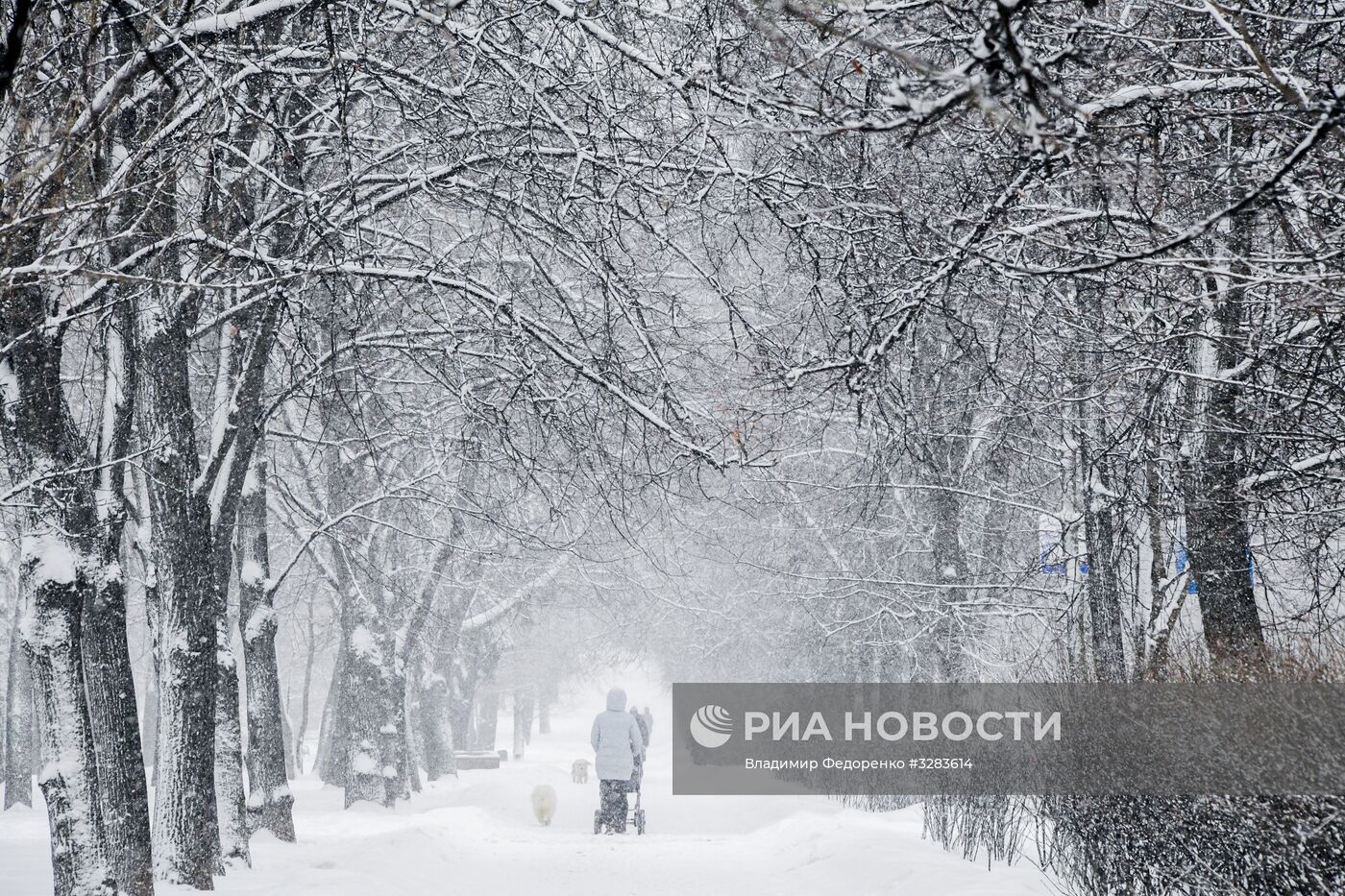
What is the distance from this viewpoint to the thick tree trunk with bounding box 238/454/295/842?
12836mm

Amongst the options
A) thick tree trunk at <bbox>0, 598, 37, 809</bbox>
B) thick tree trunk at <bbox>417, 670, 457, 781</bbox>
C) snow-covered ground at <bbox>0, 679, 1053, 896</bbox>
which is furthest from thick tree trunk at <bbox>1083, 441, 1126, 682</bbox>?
thick tree trunk at <bbox>417, 670, 457, 781</bbox>

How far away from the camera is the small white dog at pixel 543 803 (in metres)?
19.5

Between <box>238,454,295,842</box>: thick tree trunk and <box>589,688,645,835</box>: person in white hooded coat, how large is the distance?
13.9 ft

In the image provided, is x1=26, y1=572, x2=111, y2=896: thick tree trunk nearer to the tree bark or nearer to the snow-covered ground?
the tree bark

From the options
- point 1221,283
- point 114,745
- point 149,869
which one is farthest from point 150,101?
point 1221,283

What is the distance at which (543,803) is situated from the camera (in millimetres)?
19547

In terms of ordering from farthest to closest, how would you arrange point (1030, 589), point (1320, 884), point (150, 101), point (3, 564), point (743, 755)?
1. point (743, 755)
2. point (3, 564)
3. point (1030, 589)
4. point (150, 101)
5. point (1320, 884)

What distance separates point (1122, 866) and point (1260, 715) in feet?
6.18

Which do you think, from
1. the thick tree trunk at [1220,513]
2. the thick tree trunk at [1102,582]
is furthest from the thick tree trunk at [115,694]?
the thick tree trunk at [1220,513]

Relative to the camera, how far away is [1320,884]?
485 cm

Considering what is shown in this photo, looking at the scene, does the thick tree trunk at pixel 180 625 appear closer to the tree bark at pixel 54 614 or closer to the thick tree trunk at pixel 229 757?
the thick tree trunk at pixel 229 757

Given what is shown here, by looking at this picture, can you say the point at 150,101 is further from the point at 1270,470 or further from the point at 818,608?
the point at 818,608

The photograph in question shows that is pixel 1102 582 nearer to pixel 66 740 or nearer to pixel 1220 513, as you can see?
pixel 1220 513

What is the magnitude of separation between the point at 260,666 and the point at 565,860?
402 cm
